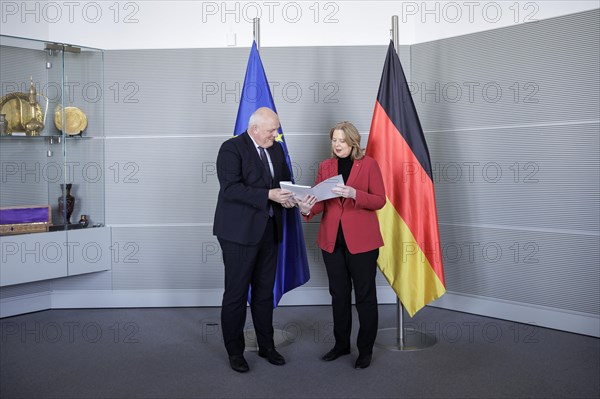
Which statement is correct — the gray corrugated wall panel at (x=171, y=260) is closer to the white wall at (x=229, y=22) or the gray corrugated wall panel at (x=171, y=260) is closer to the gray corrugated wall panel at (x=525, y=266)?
the gray corrugated wall panel at (x=525, y=266)

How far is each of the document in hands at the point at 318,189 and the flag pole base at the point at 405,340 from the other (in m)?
1.17

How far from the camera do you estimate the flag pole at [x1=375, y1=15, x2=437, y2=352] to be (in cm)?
362

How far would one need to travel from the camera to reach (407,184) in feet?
12.1

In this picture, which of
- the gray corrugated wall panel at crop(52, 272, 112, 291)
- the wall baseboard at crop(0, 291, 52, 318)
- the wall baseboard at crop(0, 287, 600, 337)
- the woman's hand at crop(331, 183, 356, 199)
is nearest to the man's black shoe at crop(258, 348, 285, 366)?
the woman's hand at crop(331, 183, 356, 199)

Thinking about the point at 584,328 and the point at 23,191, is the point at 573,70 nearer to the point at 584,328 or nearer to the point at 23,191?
the point at 584,328

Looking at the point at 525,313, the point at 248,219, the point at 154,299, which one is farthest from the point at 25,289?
the point at 525,313

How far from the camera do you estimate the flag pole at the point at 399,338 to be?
3619mm

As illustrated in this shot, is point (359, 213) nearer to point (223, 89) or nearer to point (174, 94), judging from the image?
point (223, 89)

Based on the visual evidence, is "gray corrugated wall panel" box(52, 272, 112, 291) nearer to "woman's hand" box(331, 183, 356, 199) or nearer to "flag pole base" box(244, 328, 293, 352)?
"flag pole base" box(244, 328, 293, 352)

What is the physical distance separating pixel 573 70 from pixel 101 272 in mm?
3870

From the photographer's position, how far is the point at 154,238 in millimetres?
4734

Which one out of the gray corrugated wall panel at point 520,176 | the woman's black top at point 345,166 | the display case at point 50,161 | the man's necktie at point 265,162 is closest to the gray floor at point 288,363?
the display case at point 50,161

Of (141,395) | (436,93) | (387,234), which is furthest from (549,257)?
(141,395)

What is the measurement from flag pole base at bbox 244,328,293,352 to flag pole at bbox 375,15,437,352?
0.60 metres
